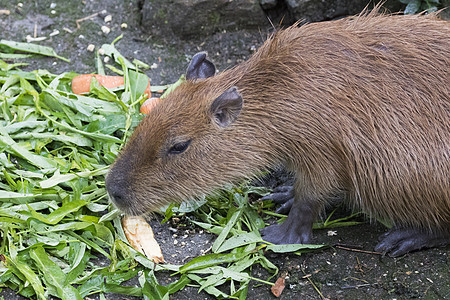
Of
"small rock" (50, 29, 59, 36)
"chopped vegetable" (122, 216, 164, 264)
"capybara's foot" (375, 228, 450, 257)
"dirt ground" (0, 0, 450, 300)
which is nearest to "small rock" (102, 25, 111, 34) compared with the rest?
"dirt ground" (0, 0, 450, 300)

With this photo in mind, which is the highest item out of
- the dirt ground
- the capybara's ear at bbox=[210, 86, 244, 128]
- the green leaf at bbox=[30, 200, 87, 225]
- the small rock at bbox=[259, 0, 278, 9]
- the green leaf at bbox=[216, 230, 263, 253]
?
the small rock at bbox=[259, 0, 278, 9]

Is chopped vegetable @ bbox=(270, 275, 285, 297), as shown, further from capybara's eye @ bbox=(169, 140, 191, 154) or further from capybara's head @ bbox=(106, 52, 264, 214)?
capybara's eye @ bbox=(169, 140, 191, 154)

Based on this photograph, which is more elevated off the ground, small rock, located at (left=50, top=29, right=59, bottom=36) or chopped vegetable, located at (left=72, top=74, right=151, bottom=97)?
small rock, located at (left=50, top=29, right=59, bottom=36)

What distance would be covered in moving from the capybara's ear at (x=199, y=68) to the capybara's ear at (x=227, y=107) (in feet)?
1.50

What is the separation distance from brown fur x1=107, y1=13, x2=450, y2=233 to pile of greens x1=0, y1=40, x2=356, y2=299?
46 centimetres

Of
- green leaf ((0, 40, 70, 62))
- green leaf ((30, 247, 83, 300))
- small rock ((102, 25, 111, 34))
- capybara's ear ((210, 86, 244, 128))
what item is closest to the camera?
green leaf ((30, 247, 83, 300))

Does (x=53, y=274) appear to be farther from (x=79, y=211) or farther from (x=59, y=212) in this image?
(x=79, y=211)

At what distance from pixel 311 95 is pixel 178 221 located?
1.59 m

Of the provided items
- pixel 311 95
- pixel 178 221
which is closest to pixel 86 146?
pixel 178 221

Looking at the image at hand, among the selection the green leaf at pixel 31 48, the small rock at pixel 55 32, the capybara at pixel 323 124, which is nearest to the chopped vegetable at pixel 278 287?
the capybara at pixel 323 124

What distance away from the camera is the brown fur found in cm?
408

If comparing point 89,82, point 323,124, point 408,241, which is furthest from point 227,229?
point 89,82

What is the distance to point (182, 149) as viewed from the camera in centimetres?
416

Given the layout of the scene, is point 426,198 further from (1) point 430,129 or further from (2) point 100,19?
(2) point 100,19
